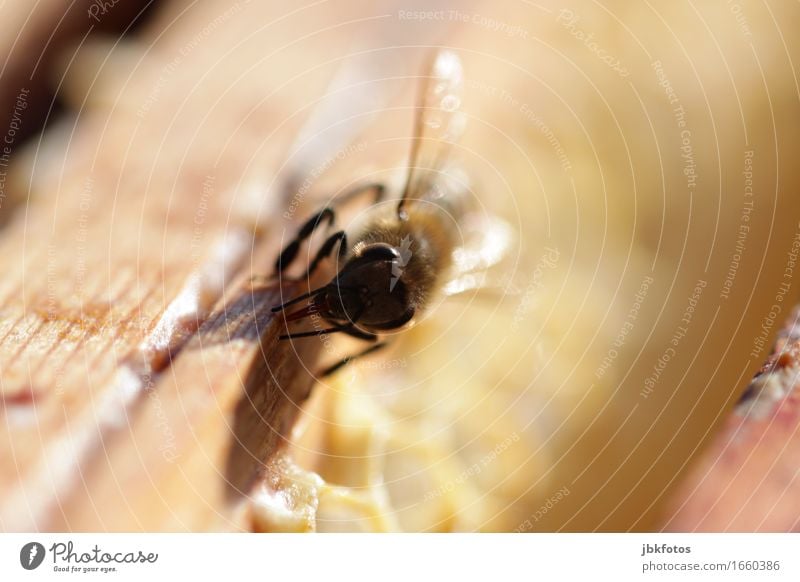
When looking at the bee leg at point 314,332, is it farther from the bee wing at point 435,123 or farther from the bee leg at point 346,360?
the bee wing at point 435,123

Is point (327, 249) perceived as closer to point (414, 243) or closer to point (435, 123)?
point (414, 243)

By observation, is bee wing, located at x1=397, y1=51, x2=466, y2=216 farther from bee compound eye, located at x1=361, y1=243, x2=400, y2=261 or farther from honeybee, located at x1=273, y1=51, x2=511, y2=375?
bee compound eye, located at x1=361, y1=243, x2=400, y2=261

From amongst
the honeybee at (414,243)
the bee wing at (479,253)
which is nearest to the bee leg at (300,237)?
the honeybee at (414,243)

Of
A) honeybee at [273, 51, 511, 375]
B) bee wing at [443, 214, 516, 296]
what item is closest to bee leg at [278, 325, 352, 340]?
honeybee at [273, 51, 511, 375]

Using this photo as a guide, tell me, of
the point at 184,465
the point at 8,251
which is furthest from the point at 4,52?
the point at 184,465

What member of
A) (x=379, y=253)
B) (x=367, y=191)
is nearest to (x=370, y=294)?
(x=379, y=253)

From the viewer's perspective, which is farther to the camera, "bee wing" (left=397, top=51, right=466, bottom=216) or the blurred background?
"bee wing" (left=397, top=51, right=466, bottom=216)
